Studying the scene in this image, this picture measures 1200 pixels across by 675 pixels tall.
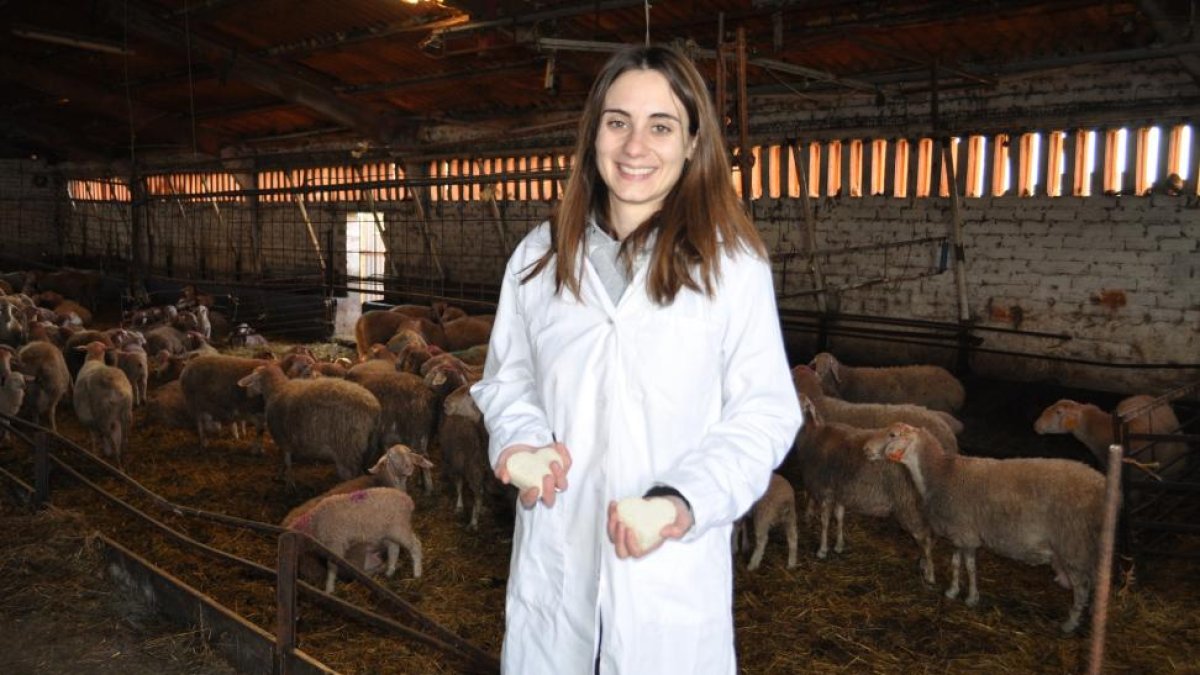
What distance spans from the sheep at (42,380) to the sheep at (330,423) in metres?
3.08

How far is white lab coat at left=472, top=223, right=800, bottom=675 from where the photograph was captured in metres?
1.75

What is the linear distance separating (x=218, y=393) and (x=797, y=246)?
757 centimetres

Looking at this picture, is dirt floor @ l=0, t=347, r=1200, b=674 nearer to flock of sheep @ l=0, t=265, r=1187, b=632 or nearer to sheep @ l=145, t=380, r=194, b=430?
flock of sheep @ l=0, t=265, r=1187, b=632

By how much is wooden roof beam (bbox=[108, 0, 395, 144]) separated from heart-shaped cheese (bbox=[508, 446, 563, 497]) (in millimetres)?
15615

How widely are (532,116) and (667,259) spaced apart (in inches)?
561

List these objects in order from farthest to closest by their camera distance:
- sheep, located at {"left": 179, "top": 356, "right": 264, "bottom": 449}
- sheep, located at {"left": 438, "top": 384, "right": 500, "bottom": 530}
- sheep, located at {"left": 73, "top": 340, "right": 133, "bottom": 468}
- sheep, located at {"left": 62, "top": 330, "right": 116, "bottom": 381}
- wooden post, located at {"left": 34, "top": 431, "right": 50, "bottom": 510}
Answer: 1. sheep, located at {"left": 62, "top": 330, "right": 116, "bottom": 381}
2. sheep, located at {"left": 179, "top": 356, "right": 264, "bottom": 449}
3. sheep, located at {"left": 73, "top": 340, "right": 133, "bottom": 468}
4. sheep, located at {"left": 438, "top": 384, "right": 500, "bottom": 530}
5. wooden post, located at {"left": 34, "top": 431, "right": 50, "bottom": 510}

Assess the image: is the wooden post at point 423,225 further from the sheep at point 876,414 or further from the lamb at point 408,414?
the sheep at point 876,414

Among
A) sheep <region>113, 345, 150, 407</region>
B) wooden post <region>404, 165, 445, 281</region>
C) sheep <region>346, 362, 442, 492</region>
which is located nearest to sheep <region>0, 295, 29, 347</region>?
sheep <region>113, 345, 150, 407</region>

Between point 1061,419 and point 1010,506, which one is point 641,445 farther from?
point 1061,419

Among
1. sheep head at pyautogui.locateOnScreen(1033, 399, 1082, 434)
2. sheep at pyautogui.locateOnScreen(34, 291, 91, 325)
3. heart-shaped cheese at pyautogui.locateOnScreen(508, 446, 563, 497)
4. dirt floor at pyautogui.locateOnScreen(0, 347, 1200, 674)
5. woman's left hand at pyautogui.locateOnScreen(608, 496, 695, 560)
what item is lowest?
dirt floor at pyautogui.locateOnScreen(0, 347, 1200, 674)

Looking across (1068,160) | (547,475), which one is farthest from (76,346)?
(1068,160)

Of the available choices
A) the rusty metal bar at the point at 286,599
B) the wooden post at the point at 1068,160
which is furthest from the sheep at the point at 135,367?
the wooden post at the point at 1068,160

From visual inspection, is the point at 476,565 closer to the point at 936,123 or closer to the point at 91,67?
the point at 936,123

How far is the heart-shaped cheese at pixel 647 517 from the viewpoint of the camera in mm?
1562
